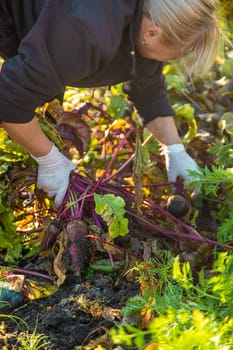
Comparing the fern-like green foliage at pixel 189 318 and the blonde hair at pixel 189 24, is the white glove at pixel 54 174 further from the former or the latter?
the fern-like green foliage at pixel 189 318

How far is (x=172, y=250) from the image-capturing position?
96.0 inches

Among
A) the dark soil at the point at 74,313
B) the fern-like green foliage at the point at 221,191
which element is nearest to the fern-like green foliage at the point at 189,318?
the dark soil at the point at 74,313

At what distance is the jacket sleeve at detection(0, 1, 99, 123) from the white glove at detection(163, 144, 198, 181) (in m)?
0.69

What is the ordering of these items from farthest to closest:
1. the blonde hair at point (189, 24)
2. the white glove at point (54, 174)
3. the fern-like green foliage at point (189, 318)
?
the white glove at point (54, 174) → the blonde hair at point (189, 24) → the fern-like green foliage at point (189, 318)

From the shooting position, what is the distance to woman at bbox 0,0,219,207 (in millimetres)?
2092

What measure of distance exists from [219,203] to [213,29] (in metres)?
0.75

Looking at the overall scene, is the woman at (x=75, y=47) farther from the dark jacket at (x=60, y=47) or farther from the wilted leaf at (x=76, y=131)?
the wilted leaf at (x=76, y=131)

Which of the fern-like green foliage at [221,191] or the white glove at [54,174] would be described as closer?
the fern-like green foliage at [221,191]

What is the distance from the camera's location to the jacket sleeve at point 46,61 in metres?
2.08

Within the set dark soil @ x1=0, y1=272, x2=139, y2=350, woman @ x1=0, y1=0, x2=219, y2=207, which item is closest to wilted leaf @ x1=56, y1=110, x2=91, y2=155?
woman @ x1=0, y1=0, x2=219, y2=207

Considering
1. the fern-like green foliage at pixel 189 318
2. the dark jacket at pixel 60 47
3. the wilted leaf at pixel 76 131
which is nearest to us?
the fern-like green foliage at pixel 189 318

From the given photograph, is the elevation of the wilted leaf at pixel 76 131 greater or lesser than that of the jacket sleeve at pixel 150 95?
lesser

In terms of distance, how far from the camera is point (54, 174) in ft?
7.94

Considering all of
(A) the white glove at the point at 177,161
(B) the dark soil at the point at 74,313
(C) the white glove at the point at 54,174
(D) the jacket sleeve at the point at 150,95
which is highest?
(D) the jacket sleeve at the point at 150,95
